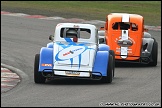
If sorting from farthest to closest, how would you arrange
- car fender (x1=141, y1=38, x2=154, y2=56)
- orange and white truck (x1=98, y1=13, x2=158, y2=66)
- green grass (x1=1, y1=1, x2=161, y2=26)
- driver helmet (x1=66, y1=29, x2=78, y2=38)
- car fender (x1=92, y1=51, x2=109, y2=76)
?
1. green grass (x1=1, y1=1, x2=161, y2=26)
2. car fender (x1=141, y1=38, x2=154, y2=56)
3. orange and white truck (x1=98, y1=13, x2=158, y2=66)
4. driver helmet (x1=66, y1=29, x2=78, y2=38)
5. car fender (x1=92, y1=51, x2=109, y2=76)

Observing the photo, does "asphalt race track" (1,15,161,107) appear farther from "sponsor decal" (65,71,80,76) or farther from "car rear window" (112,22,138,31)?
"car rear window" (112,22,138,31)

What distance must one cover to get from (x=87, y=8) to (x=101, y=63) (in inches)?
826

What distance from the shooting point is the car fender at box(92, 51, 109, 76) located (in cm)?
1616

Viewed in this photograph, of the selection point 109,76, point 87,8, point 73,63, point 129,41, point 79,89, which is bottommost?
point 79,89

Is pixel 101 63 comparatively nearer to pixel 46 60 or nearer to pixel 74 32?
pixel 46 60

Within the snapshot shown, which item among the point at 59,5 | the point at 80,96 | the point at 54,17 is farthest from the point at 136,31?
the point at 59,5

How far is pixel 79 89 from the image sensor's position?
49.4 feet

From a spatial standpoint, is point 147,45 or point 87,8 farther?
point 87,8

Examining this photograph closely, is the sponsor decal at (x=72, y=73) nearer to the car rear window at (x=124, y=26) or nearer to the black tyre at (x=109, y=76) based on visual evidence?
the black tyre at (x=109, y=76)

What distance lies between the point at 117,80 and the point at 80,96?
126 inches

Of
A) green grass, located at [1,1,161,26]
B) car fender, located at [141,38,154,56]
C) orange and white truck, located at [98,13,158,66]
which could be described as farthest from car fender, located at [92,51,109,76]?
green grass, located at [1,1,161,26]

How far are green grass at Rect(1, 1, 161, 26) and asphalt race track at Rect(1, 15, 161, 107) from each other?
414 inches

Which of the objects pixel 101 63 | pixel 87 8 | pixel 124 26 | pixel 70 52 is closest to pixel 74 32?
pixel 70 52

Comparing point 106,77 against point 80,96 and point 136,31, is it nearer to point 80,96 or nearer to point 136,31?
point 80,96
